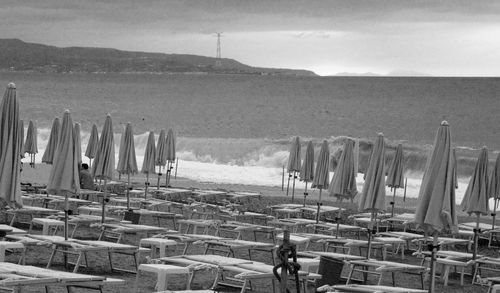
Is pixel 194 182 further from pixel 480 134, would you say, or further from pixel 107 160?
pixel 480 134

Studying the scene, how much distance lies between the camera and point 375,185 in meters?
15.2

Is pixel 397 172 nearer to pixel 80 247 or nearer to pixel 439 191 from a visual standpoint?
pixel 439 191

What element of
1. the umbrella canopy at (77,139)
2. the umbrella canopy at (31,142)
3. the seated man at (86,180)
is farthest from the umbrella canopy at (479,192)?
the umbrella canopy at (31,142)

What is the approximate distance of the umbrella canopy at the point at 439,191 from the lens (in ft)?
40.3

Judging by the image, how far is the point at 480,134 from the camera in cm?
7350

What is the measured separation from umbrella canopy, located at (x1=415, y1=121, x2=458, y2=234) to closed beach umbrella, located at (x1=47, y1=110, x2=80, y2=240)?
4.93 metres

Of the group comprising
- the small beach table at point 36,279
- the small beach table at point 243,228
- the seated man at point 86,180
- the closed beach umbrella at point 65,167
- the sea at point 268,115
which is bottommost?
the small beach table at point 36,279

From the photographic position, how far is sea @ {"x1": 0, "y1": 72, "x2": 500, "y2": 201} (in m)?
49.9

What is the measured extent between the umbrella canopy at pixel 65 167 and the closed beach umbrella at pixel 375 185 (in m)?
4.14

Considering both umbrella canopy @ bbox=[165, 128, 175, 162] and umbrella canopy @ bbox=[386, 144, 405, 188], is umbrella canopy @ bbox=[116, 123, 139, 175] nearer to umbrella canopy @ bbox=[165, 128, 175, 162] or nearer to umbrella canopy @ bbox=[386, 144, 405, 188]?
umbrella canopy @ bbox=[386, 144, 405, 188]

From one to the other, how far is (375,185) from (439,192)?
2.87 metres

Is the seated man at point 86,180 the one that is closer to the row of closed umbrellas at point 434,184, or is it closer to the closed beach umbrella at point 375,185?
the row of closed umbrellas at point 434,184

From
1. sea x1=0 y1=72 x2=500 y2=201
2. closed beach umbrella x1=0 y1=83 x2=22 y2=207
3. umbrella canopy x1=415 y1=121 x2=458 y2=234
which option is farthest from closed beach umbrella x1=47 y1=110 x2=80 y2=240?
sea x1=0 y1=72 x2=500 y2=201

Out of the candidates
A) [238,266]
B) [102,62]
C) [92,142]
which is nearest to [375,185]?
[238,266]
